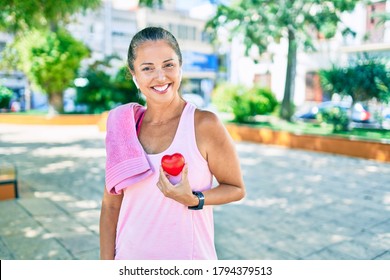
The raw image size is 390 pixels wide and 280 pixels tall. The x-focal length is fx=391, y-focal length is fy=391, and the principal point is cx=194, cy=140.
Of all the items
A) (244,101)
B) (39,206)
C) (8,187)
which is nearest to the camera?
(39,206)

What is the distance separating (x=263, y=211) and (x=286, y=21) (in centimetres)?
902

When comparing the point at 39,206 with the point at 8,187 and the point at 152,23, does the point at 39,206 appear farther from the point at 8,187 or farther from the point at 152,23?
the point at 152,23

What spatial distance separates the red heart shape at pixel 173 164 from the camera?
4.26 feet

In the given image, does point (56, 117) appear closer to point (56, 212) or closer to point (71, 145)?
point (71, 145)

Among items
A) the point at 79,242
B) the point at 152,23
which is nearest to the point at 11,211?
the point at 79,242

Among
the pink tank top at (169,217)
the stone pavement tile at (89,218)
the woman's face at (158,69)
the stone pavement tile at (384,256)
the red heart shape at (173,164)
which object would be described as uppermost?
the woman's face at (158,69)

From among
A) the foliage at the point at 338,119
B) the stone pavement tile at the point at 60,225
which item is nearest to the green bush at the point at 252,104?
the foliage at the point at 338,119

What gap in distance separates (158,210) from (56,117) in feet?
49.9

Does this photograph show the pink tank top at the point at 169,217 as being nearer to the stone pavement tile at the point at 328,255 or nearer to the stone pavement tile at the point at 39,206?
the stone pavement tile at the point at 328,255

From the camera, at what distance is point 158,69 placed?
1427 mm

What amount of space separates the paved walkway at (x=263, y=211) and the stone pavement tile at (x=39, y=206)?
0.01m

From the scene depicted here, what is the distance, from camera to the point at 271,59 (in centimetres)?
1442

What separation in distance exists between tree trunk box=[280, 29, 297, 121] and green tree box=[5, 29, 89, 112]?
8.40m

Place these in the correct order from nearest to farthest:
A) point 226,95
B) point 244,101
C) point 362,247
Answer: point 362,247 → point 244,101 → point 226,95
